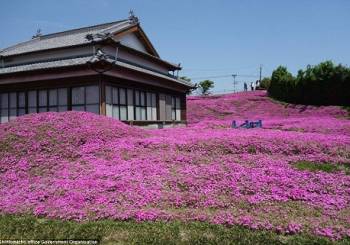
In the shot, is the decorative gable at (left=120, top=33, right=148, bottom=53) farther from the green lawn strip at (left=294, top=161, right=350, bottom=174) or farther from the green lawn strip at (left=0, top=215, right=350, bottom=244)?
the green lawn strip at (left=0, top=215, right=350, bottom=244)

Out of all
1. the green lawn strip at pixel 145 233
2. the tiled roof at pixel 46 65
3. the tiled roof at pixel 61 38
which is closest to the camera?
the green lawn strip at pixel 145 233

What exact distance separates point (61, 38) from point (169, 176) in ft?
79.2

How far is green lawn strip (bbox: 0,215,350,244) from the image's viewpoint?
7.20 metres

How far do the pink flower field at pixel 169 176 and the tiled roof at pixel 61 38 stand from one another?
42.7 feet

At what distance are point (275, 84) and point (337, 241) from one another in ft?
164

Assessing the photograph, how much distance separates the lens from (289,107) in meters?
48.2

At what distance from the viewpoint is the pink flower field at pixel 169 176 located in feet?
28.1

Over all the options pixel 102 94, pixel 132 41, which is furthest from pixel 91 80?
pixel 132 41

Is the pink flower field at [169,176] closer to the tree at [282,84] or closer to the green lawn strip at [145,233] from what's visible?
the green lawn strip at [145,233]

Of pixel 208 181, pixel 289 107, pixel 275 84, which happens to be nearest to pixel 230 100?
pixel 275 84

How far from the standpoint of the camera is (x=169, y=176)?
431 inches

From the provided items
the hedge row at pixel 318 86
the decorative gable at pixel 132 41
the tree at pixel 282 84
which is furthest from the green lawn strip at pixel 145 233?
the tree at pixel 282 84

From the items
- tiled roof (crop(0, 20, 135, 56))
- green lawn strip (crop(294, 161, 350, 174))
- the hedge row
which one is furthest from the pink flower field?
the hedge row

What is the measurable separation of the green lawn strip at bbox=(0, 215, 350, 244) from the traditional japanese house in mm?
14957
